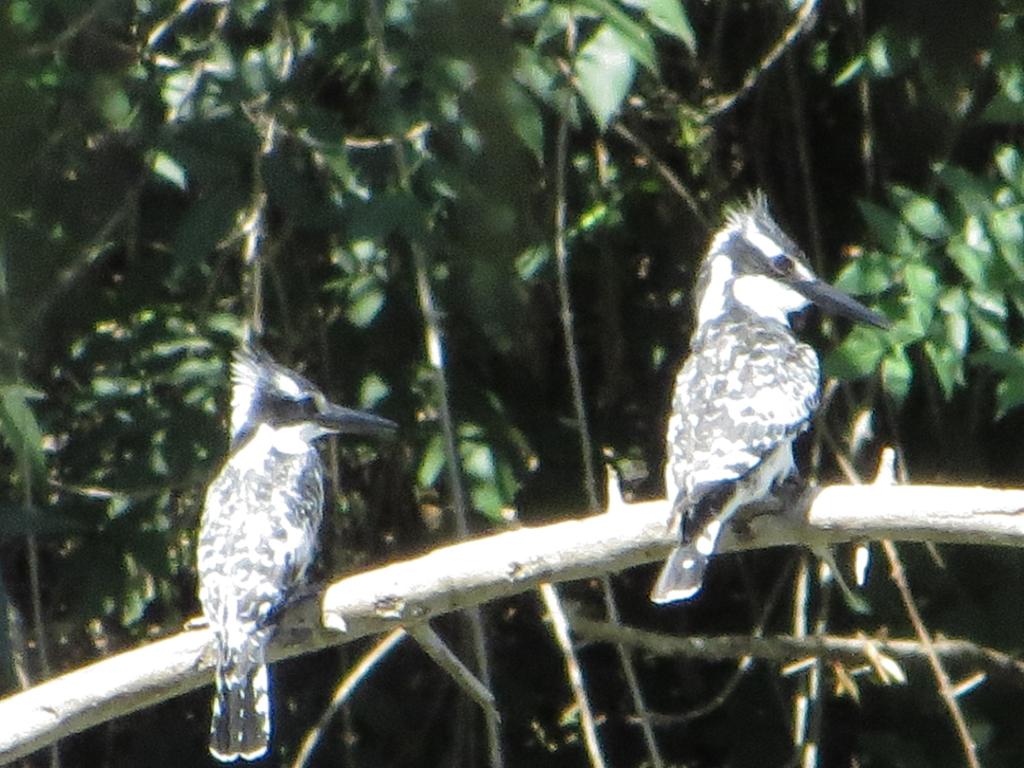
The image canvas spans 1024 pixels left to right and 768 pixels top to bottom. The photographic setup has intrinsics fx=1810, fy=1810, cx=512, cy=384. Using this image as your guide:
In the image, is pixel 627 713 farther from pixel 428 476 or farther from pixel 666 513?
pixel 666 513

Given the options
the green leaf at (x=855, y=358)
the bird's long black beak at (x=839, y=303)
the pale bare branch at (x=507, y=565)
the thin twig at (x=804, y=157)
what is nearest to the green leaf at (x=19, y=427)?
the pale bare branch at (x=507, y=565)

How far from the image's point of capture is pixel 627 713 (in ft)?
14.0

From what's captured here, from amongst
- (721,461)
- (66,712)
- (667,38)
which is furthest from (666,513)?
(667,38)

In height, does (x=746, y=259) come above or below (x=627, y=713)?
above

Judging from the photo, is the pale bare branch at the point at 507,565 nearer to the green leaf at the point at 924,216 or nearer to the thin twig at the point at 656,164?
the green leaf at the point at 924,216

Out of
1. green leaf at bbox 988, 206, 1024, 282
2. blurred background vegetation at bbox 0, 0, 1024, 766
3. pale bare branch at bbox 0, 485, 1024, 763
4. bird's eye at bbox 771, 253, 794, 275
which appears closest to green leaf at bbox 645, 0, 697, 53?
blurred background vegetation at bbox 0, 0, 1024, 766

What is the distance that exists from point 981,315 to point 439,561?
101cm

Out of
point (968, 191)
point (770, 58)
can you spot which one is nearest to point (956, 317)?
point (968, 191)

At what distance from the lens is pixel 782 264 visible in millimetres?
3434

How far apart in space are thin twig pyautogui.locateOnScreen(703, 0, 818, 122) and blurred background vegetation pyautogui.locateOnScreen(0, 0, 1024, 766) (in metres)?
0.02

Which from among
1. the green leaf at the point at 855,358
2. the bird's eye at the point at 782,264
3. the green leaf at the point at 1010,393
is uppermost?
the bird's eye at the point at 782,264

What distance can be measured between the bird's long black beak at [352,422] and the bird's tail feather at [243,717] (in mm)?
488

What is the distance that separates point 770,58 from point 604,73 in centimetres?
109

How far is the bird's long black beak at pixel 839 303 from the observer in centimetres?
288
